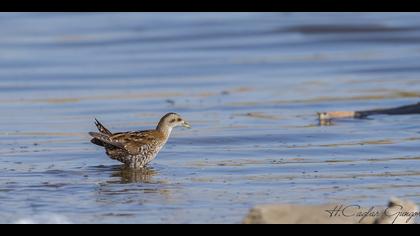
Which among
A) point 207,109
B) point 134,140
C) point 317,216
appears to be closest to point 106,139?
point 134,140

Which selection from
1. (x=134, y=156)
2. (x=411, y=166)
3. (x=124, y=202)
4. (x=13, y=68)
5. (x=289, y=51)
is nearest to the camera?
(x=124, y=202)

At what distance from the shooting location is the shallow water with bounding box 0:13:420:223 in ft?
31.5

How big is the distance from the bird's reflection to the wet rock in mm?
3340

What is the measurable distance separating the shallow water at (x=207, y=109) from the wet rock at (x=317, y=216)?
1.18 m

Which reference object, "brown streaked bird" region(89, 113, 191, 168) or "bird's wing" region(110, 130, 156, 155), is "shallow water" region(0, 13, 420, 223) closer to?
"brown streaked bird" region(89, 113, 191, 168)

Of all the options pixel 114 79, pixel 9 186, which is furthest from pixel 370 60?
pixel 9 186

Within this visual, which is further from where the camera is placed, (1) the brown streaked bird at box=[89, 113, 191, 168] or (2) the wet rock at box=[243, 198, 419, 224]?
(1) the brown streaked bird at box=[89, 113, 191, 168]

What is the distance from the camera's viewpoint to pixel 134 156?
11711mm

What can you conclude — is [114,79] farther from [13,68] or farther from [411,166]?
[411,166]

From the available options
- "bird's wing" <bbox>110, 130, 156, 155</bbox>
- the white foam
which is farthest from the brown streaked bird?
the white foam

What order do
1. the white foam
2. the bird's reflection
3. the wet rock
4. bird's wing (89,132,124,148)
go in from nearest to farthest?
the wet rock, the white foam, the bird's reflection, bird's wing (89,132,124,148)

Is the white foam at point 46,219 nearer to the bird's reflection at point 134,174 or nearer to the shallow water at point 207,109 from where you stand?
the shallow water at point 207,109

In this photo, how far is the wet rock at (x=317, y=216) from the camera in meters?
7.09

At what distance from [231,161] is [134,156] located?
40.5 inches
